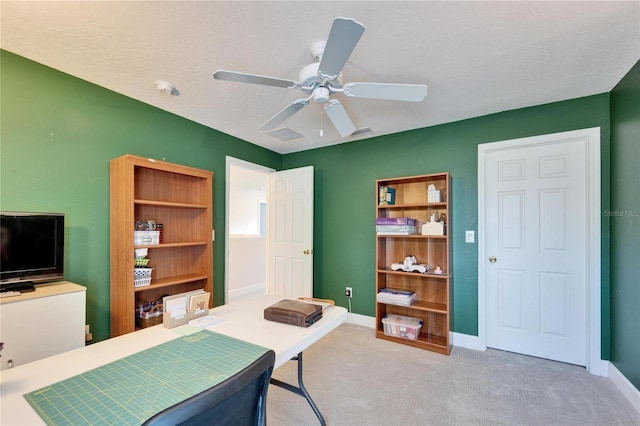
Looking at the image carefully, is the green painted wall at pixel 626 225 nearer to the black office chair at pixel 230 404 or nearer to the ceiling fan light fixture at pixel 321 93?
the ceiling fan light fixture at pixel 321 93

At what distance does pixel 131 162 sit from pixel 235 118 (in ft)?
3.71

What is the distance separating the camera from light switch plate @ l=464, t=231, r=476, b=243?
2951 millimetres

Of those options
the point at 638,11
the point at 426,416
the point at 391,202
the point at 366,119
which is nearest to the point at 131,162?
the point at 366,119

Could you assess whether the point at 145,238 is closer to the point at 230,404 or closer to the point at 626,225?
the point at 230,404

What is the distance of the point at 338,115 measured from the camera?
2.00 metres

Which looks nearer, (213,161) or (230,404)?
(230,404)

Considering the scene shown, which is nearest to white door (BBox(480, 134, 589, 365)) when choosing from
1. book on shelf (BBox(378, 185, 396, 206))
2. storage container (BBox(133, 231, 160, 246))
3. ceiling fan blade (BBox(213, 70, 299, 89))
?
book on shelf (BBox(378, 185, 396, 206))

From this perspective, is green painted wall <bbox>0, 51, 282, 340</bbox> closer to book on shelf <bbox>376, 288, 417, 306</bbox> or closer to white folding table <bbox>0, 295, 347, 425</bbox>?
white folding table <bbox>0, 295, 347, 425</bbox>

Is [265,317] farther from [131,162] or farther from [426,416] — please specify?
[131,162]

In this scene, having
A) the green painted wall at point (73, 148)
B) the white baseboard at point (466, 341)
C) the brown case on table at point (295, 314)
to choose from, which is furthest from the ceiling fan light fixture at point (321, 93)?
the white baseboard at point (466, 341)

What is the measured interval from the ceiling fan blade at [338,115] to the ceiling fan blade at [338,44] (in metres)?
0.33

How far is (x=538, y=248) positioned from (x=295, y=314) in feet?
8.35

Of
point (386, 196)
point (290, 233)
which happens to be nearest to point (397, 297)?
point (386, 196)

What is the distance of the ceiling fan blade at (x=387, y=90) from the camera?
157 centimetres
